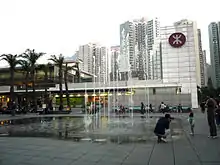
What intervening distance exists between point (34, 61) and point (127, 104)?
19.0m

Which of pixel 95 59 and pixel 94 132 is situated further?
pixel 95 59

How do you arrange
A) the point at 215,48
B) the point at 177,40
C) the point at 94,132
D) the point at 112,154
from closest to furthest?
the point at 112,154, the point at 94,132, the point at 177,40, the point at 215,48

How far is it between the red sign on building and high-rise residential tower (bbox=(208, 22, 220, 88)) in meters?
50.8

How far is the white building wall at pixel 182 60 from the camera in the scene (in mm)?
60562

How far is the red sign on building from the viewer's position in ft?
200

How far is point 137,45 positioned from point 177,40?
9571 mm

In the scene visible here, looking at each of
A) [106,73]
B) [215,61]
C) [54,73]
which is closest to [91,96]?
[106,73]

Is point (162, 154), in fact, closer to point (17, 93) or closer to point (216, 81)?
point (17, 93)

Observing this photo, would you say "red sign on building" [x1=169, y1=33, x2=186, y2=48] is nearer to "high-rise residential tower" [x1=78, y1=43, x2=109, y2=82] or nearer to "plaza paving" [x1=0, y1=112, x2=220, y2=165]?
"high-rise residential tower" [x1=78, y1=43, x2=109, y2=82]

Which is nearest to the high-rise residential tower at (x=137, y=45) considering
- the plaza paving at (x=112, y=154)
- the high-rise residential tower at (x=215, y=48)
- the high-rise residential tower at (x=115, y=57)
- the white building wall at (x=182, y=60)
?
the high-rise residential tower at (x=115, y=57)

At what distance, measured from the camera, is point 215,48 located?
110 meters

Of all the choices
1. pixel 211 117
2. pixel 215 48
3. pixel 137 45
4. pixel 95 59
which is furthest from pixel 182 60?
pixel 215 48

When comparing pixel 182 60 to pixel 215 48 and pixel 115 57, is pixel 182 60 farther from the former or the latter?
pixel 215 48

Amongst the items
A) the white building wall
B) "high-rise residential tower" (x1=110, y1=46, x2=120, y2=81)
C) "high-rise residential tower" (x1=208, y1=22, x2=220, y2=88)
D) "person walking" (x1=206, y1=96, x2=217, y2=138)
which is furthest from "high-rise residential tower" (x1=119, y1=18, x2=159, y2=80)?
"person walking" (x1=206, y1=96, x2=217, y2=138)
